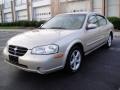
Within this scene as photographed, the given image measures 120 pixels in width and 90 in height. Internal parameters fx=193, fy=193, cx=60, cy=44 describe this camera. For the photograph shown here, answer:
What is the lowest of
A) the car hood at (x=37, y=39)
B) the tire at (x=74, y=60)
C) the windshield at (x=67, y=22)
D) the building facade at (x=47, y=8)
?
the tire at (x=74, y=60)

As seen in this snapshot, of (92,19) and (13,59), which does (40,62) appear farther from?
(92,19)

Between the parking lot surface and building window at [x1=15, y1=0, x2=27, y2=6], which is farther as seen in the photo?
building window at [x1=15, y1=0, x2=27, y2=6]

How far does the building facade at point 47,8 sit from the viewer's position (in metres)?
21.2

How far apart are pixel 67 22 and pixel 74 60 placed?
136 cm

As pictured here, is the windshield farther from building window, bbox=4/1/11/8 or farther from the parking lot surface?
building window, bbox=4/1/11/8

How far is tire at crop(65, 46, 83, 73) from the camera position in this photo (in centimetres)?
457

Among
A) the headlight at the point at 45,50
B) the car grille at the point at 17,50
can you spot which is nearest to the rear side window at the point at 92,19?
the headlight at the point at 45,50

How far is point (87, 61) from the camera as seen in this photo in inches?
235

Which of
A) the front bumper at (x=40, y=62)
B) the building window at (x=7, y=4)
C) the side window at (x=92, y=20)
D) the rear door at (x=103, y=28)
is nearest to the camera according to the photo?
the front bumper at (x=40, y=62)

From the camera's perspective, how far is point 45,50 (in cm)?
416

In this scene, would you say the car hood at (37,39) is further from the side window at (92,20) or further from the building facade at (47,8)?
the building facade at (47,8)

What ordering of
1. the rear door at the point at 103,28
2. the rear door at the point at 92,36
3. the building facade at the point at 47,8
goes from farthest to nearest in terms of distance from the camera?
the building facade at the point at 47,8, the rear door at the point at 103,28, the rear door at the point at 92,36

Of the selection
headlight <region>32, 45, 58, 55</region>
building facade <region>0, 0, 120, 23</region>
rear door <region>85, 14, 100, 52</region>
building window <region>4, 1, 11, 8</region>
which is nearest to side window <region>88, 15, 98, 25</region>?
→ rear door <region>85, 14, 100, 52</region>

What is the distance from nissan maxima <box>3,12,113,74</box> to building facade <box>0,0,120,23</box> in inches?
635
